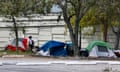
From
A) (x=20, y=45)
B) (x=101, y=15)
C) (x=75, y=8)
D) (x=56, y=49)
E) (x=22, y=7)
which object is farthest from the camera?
(x=20, y=45)

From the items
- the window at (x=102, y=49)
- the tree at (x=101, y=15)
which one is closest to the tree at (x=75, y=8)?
the tree at (x=101, y=15)

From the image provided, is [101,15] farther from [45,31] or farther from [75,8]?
[45,31]

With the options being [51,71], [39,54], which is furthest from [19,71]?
[39,54]

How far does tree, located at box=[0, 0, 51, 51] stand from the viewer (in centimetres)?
2855

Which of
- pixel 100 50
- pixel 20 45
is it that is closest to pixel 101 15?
pixel 100 50

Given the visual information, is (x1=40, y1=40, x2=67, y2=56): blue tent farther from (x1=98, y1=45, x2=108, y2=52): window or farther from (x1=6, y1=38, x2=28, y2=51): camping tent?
(x1=6, y1=38, x2=28, y2=51): camping tent

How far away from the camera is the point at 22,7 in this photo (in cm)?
3086

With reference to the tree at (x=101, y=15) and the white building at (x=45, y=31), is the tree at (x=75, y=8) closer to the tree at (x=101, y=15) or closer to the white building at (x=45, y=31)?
the tree at (x=101, y=15)

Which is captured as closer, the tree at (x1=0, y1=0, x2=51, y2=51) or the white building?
the tree at (x1=0, y1=0, x2=51, y2=51)

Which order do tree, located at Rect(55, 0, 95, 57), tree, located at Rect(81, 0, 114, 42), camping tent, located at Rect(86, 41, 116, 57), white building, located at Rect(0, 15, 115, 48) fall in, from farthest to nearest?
white building, located at Rect(0, 15, 115, 48) < camping tent, located at Rect(86, 41, 116, 57) < tree, located at Rect(55, 0, 95, 57) < tree, located at Rect(81, 0, 114, 42)

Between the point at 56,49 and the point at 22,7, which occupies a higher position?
the point at 22,7

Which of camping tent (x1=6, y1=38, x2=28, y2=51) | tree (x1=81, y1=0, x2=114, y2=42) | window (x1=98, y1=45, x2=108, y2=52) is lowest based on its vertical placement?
camping tent (x1=6, y1=38, x2=28, y2=51)

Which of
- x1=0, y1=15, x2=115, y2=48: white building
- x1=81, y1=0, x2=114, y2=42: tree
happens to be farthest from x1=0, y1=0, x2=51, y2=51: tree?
x1=0, y1=15, x2=115, y2=48: white building

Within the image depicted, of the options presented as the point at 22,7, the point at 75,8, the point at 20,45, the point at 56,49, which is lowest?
the point at 20,45
